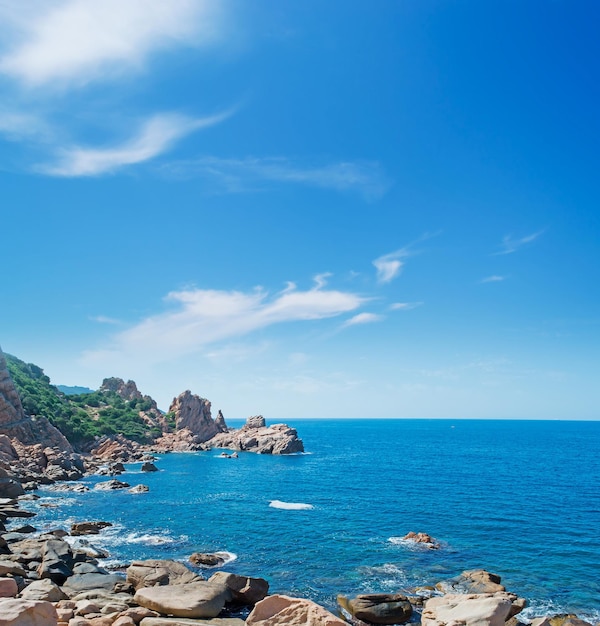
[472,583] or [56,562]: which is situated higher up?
[56,562]

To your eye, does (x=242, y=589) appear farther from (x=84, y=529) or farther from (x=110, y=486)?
(x=110, y=486)

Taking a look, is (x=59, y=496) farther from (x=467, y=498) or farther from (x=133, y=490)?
(x=467, y=498)

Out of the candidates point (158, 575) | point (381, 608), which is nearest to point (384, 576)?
point (381, 608)

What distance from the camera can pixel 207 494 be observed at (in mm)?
78188

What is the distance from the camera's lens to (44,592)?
1088 inches

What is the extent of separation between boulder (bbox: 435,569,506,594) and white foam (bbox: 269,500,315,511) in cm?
3202

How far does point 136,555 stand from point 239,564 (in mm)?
10397

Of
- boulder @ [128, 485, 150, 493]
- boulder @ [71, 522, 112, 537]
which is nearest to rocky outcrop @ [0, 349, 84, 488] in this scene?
boulder @ [128, 485, 150, 493]

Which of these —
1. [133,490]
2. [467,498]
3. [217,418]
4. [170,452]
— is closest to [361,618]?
[467,498]

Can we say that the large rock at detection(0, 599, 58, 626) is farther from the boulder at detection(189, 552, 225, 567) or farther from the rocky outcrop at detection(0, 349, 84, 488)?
the rocky outcrop at detection(0, 349, 84, 488)

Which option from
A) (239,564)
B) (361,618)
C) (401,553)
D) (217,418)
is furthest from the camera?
(217,418)

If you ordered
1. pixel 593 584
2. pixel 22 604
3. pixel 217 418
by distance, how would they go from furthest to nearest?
1. pixel 217 418
2. pixel 593 584
3. pixel 22 604

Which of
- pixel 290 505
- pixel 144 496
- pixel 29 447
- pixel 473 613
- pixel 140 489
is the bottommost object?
pixel 290 505

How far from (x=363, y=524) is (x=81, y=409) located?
121050 millimetres
